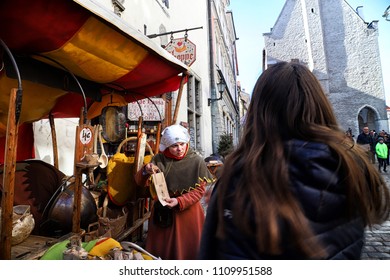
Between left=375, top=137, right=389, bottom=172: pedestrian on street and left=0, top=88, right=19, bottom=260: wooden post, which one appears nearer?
left=0, top=88, right=19, bottom=260: wooden post

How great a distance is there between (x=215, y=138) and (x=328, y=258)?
29.6 feet

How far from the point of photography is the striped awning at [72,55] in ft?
4.42

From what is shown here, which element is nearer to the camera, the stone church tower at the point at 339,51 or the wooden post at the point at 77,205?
the wooden post at the point at 77,205

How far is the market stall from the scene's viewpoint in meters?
1.26

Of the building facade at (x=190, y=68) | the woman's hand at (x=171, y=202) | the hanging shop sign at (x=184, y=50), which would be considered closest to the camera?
the woman's hand at (x=171, y=202)

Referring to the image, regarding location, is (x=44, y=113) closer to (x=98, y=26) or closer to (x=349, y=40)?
(x=98, y=26)

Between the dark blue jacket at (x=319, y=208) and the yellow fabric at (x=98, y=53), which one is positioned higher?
the yellow fabric at (x=98, y=53)

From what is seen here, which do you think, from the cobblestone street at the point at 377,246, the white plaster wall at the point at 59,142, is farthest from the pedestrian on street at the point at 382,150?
the white plaster wall at the point at 59,142

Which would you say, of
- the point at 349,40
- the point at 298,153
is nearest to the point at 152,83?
the point at 298,153

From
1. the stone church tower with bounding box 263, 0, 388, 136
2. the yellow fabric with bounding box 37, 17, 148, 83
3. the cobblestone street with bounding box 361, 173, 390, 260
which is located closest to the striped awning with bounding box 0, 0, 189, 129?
the yellow fabric with bounding box 37, 17, 148, 83

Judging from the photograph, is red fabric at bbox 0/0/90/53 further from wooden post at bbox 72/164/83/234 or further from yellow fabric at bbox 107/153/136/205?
yellow fabric at bbox 107/153/136/205

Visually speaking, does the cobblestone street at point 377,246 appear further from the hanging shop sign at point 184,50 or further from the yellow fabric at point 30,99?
the hanging shop sign at point 184,50

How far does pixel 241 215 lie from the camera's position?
694 millimetres

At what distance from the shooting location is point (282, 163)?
26.6 inches
